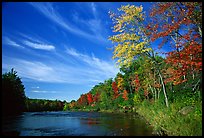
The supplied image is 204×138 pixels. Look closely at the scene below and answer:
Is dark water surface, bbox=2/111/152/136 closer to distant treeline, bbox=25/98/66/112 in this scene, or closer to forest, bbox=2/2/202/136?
forest, bbox=2/2/202/136

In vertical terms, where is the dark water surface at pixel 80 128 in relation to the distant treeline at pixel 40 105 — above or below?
below

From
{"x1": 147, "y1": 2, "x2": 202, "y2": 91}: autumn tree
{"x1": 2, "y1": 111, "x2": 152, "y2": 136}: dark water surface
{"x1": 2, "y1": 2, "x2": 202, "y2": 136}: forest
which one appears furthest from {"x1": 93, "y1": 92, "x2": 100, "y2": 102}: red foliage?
{"x1": 147, "y1": 2, "x2": 202, "y2": 91}: autumn tree

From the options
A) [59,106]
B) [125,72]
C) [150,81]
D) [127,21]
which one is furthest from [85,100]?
[127,21]

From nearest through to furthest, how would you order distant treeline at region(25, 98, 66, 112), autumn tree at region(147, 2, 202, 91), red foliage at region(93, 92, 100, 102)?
autumn tree at region(147, 2, 202, 91) → distant treeline at region(25, 98, 66, 112) → red foliage at region(93, 92, 100, 102)

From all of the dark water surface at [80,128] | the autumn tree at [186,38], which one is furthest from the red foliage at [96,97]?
the autumn tree at [186,38]

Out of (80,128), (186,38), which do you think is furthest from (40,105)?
(186,38)

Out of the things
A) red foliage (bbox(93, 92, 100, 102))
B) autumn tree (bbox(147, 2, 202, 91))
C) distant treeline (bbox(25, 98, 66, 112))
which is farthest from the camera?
red foliage (bbox(93, 92, 100, 102))

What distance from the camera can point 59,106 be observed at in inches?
4904

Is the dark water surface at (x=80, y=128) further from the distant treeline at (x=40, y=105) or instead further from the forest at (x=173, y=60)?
the distant treeline at (x=40, y=105)

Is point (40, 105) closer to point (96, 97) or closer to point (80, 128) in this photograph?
point (96, 97)

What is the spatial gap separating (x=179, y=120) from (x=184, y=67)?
114 inches

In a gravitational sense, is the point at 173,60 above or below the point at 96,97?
below

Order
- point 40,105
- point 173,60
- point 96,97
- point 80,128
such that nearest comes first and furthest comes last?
1. point 173,60
2. point 80,128
3. point 96,97
4. point 40,105

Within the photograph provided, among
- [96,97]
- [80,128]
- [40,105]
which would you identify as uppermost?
[96,97]
